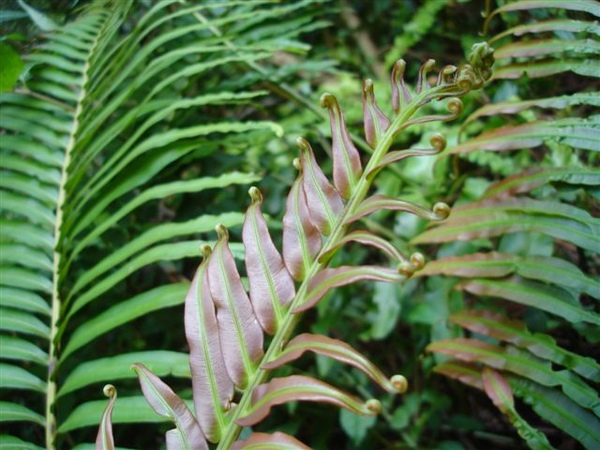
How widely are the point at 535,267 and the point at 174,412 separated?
2.10 feet

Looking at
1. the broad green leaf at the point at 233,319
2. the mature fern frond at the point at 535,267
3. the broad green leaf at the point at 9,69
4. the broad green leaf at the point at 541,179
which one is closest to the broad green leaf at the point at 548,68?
the mature fern frond at the point at 535,267

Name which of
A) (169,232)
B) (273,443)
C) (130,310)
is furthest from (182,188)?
(273,443)

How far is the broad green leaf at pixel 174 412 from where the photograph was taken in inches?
25.6

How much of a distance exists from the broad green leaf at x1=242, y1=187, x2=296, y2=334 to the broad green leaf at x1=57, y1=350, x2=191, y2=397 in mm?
240

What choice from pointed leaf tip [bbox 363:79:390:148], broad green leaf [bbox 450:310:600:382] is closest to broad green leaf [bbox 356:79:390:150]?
pointed leaf tip [bbox 363:79:390:148]

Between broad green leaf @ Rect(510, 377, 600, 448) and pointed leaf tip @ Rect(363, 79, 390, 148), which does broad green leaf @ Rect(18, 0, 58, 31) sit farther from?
broad green leaf @ Rect(510, 377, 600, 448)

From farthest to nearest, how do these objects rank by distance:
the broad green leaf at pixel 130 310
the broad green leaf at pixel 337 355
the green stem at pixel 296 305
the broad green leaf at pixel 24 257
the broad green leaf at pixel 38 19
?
the broad green leaf at pixel 38 19
the broad green leaf at pixel 24 257
the broad green leaf at pixel 130 310
the green stem at pixel 296 305
the broad green leaf at pixel 337 355

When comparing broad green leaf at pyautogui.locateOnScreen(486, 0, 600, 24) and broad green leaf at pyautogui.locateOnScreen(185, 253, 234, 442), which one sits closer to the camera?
broad green leaf at pyautogui.locateOnScreen(185, 253, 234, 442)

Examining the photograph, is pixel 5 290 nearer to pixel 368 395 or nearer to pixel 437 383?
pixel 368 395

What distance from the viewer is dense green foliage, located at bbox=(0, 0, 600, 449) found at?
95cm

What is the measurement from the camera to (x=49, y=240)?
110 centimetres

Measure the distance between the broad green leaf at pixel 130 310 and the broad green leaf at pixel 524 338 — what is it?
20.2 inches

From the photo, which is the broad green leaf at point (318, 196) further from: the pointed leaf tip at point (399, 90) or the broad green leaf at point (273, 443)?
the broad green leaf at point (273, 443)

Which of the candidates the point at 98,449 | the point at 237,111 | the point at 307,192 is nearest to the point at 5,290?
the point at 98,449
